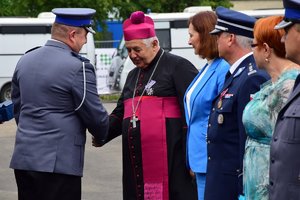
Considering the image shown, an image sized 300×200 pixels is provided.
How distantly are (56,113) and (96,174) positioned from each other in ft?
23.4

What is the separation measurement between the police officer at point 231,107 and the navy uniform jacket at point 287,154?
1132 millimetres

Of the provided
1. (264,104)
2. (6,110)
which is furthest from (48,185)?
(264,104)

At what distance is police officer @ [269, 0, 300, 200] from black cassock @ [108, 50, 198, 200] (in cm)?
241

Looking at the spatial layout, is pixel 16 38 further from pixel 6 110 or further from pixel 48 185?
pixel 48 185

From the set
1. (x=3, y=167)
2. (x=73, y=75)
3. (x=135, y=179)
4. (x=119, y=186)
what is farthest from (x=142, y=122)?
(x=3, y=167)

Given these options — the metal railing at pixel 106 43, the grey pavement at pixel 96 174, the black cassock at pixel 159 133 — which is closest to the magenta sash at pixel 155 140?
the black cassock at pixel 159 133

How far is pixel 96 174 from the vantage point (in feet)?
42.3

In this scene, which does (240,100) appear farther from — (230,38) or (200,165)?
(200,165)

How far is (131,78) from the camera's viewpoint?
6812mm

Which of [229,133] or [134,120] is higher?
[229,133]

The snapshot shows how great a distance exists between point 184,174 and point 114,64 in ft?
76.2

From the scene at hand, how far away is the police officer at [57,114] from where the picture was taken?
5.80 meters

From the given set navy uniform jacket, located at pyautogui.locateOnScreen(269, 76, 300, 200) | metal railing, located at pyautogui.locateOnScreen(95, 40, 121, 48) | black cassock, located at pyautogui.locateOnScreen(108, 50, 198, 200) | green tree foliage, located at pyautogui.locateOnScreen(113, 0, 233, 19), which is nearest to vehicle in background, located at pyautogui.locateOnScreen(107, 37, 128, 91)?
green tree foliage, located at pyautogui.locateOnScreen(113, 0, 233, 19)

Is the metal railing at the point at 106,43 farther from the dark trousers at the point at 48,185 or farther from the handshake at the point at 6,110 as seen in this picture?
the dark trousers at the point at 48,185
